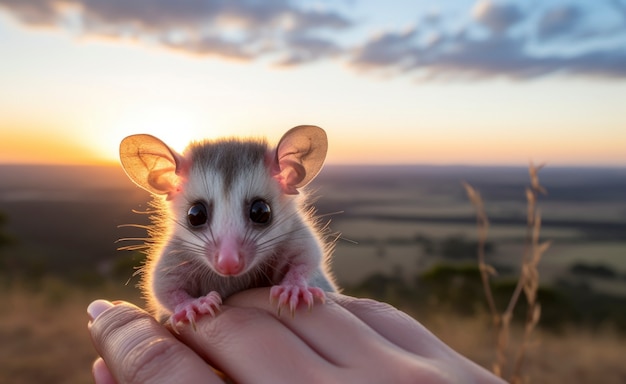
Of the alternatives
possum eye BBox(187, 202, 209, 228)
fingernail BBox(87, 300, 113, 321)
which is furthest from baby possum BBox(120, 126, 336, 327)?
fingernail BBox(87, 300, 113, 321)

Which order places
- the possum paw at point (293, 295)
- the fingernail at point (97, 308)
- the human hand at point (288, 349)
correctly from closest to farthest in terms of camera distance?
the human hand at point (288, 349) < the possum paw at point (293, 295) < the fingernail at point (97, 308)

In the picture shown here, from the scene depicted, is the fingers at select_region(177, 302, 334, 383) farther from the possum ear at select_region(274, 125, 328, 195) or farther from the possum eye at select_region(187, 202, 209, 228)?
the possum ear at select_region(274, 125, 328, 195)

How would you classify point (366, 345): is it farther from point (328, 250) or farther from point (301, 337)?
point (328, 250)

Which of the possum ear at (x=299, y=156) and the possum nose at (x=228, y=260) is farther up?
the possum ear at (x=299, y=156)

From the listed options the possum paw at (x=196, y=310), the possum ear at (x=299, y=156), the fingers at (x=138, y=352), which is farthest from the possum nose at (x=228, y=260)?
the possum ear at (x=299, y=156)

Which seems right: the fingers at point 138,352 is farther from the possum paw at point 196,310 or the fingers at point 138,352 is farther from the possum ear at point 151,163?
the possum ear at point 151,163

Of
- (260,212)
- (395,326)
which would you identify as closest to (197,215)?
(260,212)

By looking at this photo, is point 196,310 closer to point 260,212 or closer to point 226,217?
point 226,217

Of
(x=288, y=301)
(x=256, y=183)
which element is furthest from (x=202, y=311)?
(x=256, y=183)
